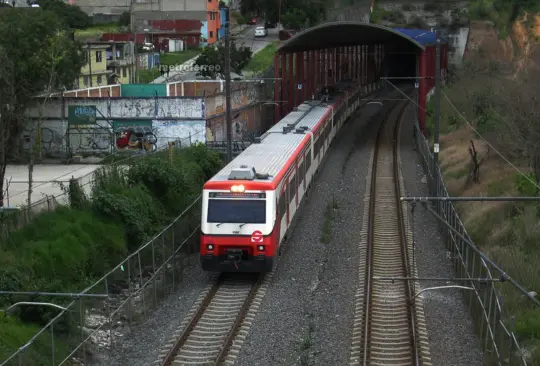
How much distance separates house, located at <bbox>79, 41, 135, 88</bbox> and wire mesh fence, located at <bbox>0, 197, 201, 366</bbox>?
37732 millimetres

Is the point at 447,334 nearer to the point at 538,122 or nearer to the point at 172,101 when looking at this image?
the point at 538,122

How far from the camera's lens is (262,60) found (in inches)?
2995

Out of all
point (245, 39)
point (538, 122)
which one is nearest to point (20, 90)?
point (538, 122)

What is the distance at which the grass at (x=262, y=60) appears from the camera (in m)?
71.6

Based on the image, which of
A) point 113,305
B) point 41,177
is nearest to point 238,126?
point 41,177

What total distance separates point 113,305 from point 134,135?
21849 millimetres

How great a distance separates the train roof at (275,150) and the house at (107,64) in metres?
28.7

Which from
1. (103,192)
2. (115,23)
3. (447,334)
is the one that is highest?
(115,23)

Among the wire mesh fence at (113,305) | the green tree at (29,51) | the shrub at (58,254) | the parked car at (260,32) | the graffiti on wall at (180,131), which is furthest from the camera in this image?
the parked car at (260,32)

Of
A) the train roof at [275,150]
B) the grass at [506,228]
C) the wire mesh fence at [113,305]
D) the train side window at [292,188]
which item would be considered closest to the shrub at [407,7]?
the grass at [506,228]

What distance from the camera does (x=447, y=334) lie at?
54.5 ft

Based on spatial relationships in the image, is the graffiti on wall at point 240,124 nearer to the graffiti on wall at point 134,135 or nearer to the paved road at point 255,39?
the graffiti on wall at point 134,135

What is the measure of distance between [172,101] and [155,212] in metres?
14.9

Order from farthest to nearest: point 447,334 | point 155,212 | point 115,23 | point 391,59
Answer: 1. point 115,23
2. point 391,59
3. point 155,212
4. point 447,334
